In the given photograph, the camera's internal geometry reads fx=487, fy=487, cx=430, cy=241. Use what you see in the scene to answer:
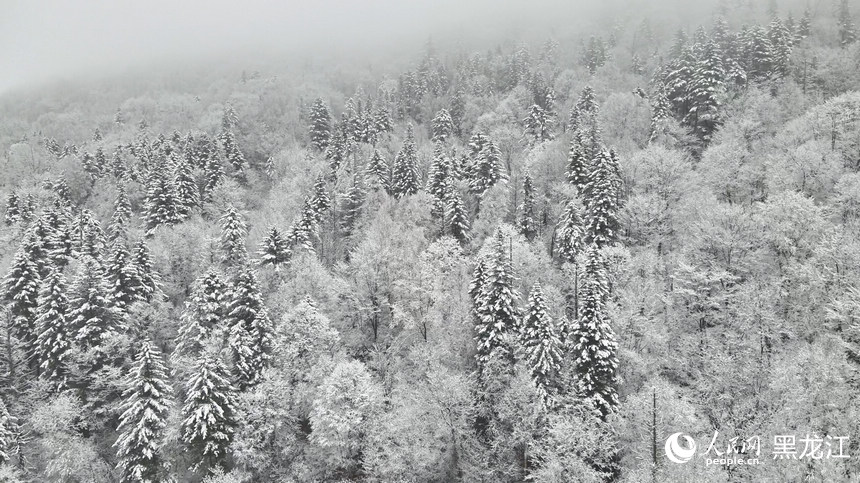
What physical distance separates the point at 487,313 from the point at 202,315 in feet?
83.5

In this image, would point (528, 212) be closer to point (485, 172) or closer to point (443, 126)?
point (485, 172)

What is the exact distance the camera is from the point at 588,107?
3199 inches

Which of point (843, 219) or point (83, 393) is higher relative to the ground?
point (843, 219)

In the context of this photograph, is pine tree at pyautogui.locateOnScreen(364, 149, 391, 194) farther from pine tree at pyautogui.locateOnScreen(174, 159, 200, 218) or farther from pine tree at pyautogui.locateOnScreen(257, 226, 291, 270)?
pine tree at pyautogui.locateOnScreen(174, 159, 200, 218)

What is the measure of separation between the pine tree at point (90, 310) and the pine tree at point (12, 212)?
3966 cm

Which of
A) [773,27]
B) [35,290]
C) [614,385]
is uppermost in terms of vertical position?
[773,27]

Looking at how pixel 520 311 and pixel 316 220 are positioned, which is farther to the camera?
pixel 316 220

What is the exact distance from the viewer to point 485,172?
211 ft

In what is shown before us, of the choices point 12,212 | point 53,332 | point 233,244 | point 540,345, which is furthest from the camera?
point 12,212

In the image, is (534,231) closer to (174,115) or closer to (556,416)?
(556,416)

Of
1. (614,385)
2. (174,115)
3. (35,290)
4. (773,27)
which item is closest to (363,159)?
(35,290)

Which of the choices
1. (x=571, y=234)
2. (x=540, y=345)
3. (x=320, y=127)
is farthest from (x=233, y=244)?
(x=320, y=127)

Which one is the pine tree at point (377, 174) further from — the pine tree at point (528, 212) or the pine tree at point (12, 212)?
the pine tree at point (12, 212)

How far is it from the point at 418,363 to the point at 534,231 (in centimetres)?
2182
